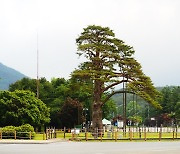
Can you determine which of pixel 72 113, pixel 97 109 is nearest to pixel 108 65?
pixel 97 109

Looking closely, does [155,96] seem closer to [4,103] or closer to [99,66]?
[99,66]

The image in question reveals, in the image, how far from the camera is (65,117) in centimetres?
8181

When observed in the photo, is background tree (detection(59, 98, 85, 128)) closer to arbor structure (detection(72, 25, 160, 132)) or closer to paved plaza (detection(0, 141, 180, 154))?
arbor structure (detection(72, 25, 160, 132))

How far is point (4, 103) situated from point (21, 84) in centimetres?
4303

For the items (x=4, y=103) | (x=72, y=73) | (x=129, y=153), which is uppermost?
(x=72, y=73)

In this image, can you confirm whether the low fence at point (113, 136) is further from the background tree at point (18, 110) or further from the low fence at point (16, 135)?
the low fence at point (16, 135)

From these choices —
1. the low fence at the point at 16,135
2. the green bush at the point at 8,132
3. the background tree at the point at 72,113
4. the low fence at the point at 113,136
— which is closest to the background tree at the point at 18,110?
the low fence at the point at 113,136

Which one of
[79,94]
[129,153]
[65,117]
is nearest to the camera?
[129,153]

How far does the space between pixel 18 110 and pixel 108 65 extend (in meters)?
11.9

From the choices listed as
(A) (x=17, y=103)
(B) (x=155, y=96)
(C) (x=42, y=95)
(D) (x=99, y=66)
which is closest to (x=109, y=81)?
(D) (x=99, y=66)

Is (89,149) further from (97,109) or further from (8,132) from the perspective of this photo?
(97,109)

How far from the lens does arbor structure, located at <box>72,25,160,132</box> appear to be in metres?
56.8

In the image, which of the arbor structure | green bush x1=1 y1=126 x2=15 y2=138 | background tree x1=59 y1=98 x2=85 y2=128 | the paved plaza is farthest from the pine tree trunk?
the paved plaza

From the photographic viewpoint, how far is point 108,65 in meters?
57.3
